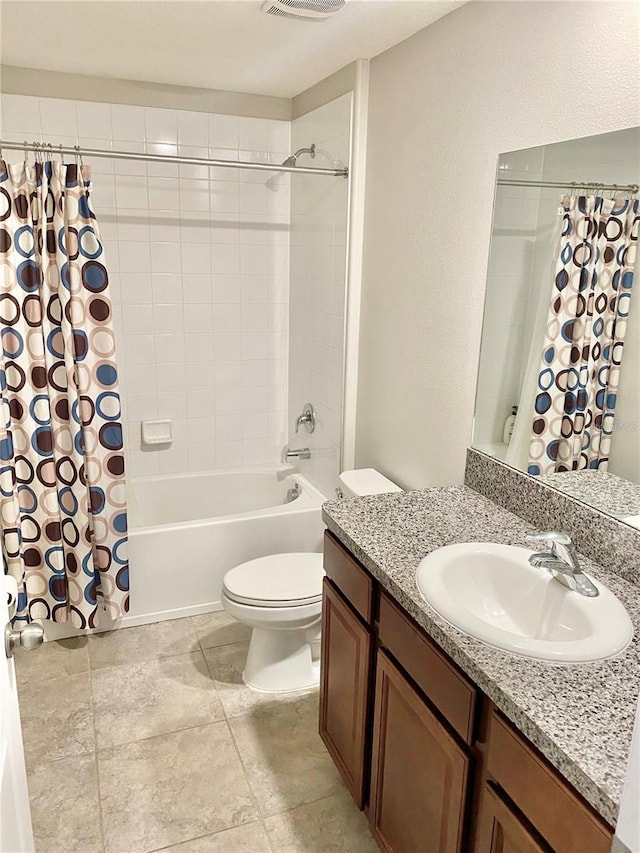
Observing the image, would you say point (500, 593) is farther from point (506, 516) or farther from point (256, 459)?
point (256, 459)

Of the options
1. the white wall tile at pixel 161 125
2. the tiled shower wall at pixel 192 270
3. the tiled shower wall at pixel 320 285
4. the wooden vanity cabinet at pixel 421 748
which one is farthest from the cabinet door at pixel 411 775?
the white wall tile at pixel 161 125

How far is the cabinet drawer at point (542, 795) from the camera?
95 centimetres

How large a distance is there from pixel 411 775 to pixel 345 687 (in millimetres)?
378

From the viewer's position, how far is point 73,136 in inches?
119

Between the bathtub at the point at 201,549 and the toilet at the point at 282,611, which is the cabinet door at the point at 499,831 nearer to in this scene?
the toilet at the point at 282,611

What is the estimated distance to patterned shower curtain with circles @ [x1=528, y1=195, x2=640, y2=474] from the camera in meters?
1.55

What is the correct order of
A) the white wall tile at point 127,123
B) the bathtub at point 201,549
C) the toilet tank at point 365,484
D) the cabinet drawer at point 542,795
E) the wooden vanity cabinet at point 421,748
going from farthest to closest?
the white wall tile at point 127,123 < the bathtub at point 201,549 < the toilet tank at point 365,484 < the wooden vanity cabinet at point 421,748 < the cabinet drawer at point 542,795

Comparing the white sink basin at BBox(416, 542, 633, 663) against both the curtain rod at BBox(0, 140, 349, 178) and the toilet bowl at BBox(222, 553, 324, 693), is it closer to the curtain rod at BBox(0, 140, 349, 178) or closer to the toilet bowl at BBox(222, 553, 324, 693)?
the toilet bowl at BBox(222, 553, 324, 693)

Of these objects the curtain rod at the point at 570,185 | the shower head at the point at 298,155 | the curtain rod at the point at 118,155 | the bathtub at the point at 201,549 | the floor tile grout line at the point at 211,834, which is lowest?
the floor tile grout line at the point at 211,834

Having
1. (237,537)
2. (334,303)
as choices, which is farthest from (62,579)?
(334,303)

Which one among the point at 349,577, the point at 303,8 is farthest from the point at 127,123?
the point at 349,577

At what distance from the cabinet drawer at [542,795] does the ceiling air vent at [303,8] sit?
1960 mm

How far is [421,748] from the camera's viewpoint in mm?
1417

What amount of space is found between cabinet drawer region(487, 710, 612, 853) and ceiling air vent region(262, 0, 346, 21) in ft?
6.43
